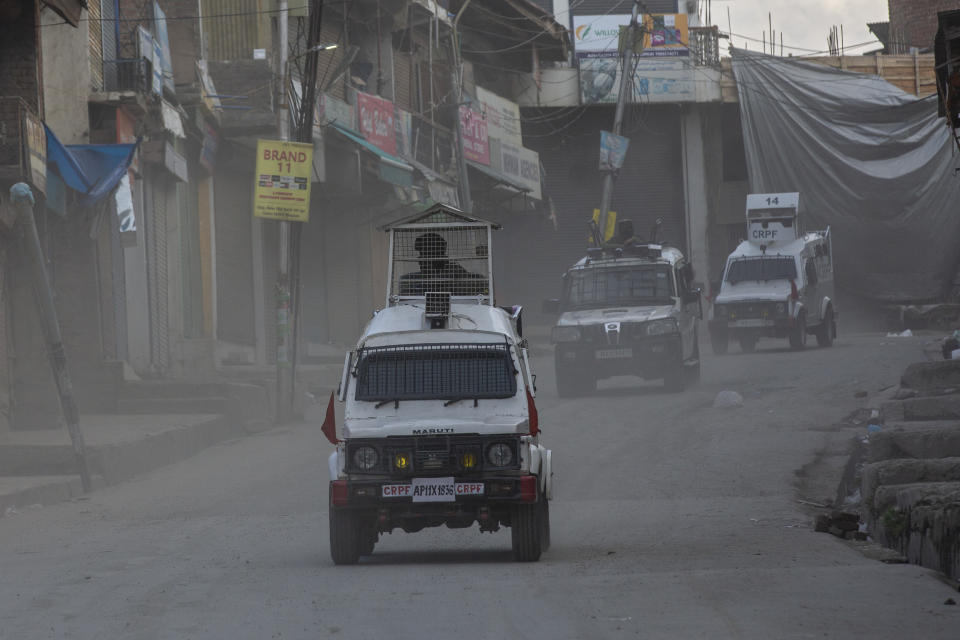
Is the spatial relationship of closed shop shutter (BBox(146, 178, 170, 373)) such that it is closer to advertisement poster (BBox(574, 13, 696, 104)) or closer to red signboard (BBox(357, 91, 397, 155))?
red signboard (BBox(357, 91, 397, 155))

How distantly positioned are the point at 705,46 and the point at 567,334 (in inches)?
1037

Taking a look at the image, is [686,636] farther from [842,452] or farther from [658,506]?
[842,452]

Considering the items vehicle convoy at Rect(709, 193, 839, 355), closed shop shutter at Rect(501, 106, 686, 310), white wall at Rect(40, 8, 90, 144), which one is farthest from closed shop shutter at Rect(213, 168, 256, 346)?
closed shop shutter at Rect(501, 106, 686, 310)

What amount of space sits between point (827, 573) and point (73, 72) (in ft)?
57.2

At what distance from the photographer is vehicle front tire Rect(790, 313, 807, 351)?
34.8 metres

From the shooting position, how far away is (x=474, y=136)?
40688 millimetres

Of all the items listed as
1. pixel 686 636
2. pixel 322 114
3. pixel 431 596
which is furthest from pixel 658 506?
pixel 322 114

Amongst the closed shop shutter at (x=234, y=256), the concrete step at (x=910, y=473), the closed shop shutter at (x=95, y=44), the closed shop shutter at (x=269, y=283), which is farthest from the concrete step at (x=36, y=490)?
the closed shop shutter at (x=269, y=283)

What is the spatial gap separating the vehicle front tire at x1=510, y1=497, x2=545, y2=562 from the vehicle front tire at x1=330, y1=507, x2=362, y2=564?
1161 millimetres

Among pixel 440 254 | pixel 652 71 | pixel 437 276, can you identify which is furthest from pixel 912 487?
pixel 652 71

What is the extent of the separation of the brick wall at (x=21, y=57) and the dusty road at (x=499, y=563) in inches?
243

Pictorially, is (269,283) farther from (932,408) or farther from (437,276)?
(437,276)

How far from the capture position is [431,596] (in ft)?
29.9

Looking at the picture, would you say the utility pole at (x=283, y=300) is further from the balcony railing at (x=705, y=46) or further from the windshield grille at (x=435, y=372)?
the balcony railing at (x=705, y=46)
